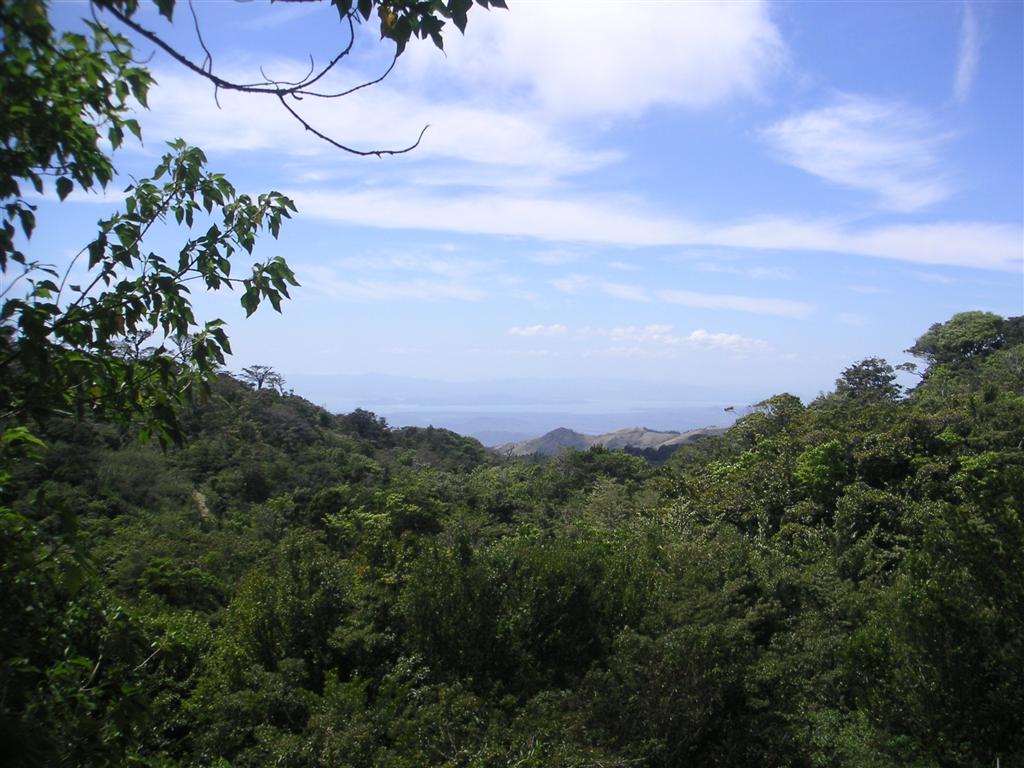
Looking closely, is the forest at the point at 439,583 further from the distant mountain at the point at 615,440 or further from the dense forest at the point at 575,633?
the distant mountain at the point at 615,440

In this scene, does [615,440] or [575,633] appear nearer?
[575,633]

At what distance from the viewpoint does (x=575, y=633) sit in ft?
28.5

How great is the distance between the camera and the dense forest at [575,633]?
258cm

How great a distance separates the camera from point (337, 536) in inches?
665

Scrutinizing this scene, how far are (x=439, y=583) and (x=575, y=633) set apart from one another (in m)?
1.77

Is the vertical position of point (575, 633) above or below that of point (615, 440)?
above

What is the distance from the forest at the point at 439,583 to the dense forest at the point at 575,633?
0.03 meters

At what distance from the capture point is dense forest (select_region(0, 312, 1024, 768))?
2.58m

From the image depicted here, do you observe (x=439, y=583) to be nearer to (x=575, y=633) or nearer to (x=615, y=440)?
(x=575, y=633)

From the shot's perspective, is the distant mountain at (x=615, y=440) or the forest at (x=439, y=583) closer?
the forest at (x=439, y=583)

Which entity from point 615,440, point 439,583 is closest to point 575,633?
point 439,583

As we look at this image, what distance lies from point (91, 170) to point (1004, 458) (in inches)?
599

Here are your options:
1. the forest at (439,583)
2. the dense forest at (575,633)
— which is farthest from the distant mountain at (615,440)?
the dense forest at (575,633)

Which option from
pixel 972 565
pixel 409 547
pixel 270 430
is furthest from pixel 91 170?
pixel 270 430
